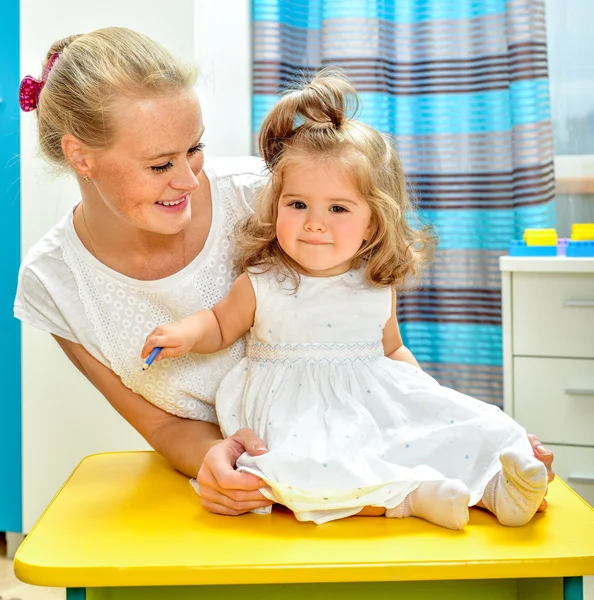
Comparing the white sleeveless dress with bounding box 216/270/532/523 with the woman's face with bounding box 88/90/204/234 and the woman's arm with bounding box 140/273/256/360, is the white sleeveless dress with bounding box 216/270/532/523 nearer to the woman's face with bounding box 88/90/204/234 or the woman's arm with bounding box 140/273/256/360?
the woman's arm with bounding box 140/273/256/360

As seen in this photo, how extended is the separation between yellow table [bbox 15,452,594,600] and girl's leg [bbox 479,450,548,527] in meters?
0.02

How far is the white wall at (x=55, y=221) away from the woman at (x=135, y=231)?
0.64 metres

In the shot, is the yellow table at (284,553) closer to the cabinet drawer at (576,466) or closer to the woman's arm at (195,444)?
the woman's arm at (195,444)

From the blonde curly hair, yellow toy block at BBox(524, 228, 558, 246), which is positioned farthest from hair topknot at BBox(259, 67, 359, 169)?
yellow toy block at BBox(524, 228, 558, 246)

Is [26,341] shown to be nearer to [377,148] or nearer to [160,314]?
[160,314]

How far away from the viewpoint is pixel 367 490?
922 mm

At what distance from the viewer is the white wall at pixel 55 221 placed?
1831mm

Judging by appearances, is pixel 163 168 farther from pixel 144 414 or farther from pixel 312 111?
pixel 144 414

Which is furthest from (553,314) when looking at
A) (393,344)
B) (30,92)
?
(30,92)

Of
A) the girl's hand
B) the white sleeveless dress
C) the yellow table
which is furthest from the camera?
the girl's hand

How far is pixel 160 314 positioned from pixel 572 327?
3.14 feet

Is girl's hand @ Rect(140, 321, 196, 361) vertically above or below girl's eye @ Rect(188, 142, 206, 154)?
below

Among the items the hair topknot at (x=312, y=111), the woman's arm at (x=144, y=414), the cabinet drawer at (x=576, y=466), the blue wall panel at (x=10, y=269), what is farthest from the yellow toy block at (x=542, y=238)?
the blue wall panel at (x=10, y=269)

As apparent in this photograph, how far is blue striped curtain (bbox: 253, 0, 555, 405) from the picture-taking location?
214cm
